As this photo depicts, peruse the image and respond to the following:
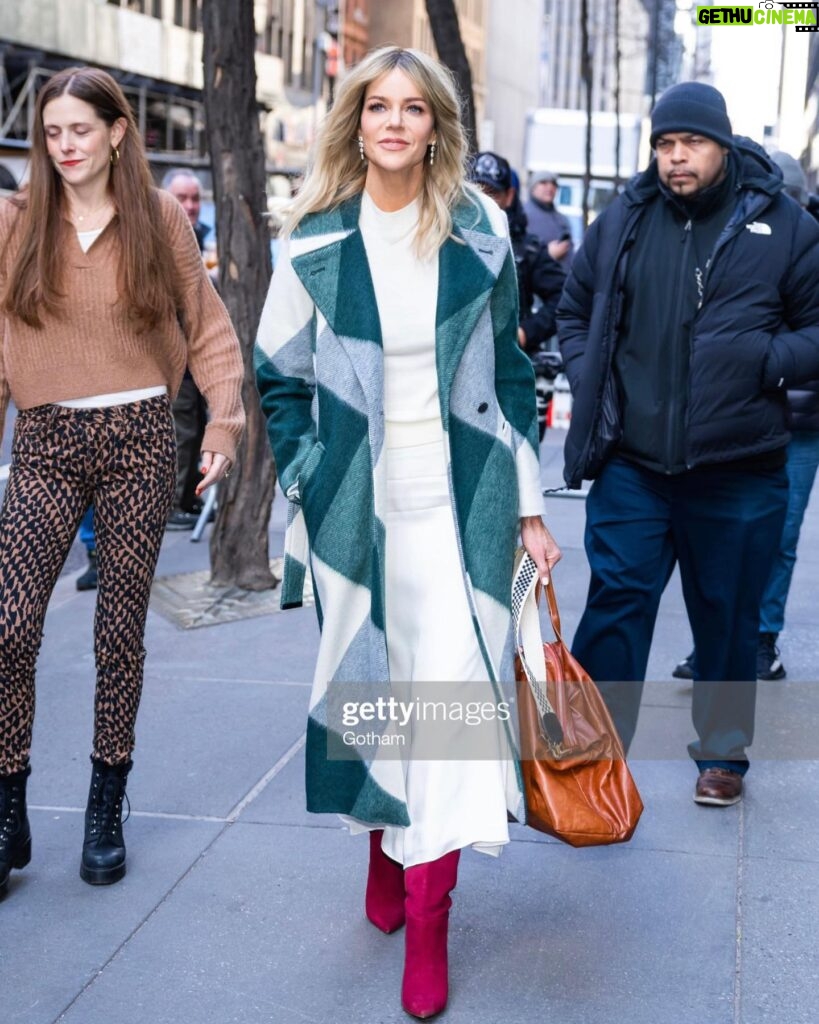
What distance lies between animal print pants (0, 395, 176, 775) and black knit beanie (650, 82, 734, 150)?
5.00 feet

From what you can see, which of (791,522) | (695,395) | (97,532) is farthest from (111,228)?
(791,522)

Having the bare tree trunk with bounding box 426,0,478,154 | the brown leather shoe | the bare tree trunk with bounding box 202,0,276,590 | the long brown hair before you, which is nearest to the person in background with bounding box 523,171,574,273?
the bare tree trunk with bounding box 426,0,478,154

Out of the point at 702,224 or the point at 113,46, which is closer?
the point at 702,224

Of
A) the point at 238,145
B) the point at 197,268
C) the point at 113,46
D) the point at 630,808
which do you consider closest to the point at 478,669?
the point at 630,808

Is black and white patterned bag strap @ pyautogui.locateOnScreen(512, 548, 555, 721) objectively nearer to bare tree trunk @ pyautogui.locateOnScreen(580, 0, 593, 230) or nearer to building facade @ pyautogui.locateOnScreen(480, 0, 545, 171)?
bare tree trunk @ pyautogui.locateOnScreen(580, 0, 593, 230)

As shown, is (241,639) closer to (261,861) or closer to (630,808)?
(261,861)

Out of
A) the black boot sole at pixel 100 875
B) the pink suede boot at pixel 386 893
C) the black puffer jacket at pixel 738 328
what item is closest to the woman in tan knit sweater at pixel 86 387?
the black boot sole at pixel 100 875

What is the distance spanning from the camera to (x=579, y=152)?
89.9 feet

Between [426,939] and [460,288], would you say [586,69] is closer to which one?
[460,288]

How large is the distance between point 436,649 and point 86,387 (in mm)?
1164

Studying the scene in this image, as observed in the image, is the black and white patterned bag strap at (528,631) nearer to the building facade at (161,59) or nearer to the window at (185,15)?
the building facade at (161,59)

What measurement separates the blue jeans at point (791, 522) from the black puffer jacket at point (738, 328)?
1.49 m

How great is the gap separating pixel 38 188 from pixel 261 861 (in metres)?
1.80

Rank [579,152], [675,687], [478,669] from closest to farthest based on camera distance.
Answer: [478,669], [675,687], [579,152]
